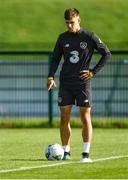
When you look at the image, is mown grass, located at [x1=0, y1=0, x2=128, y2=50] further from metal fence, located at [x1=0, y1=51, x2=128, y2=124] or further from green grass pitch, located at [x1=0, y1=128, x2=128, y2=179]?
green grass pitch, located at [x1=0, y1=128, x2=128, y2=179]

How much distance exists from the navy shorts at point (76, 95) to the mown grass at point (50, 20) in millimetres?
32481

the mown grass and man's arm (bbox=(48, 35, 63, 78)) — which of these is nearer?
man's arm (bbox=(48, 35, 63, 78))

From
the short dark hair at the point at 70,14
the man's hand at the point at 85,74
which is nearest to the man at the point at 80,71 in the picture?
the man's hand at the point at 85,74

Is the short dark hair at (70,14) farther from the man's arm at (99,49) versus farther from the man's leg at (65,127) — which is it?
the man's leg at (65,127)

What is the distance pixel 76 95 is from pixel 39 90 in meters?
10.4

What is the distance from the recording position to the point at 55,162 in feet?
47.7

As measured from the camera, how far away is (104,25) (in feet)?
170

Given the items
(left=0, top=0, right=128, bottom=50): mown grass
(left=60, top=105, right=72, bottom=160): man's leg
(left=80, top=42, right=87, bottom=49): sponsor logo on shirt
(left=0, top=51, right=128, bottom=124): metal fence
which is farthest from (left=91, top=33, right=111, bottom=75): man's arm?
(left=0, top=0, right=128, bottom=50): mown grass

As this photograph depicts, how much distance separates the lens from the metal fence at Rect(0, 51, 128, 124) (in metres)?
25.0

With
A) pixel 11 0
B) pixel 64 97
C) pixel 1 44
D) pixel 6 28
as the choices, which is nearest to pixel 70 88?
pixel 64 97

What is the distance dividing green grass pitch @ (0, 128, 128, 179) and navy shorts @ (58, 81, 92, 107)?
851 mm

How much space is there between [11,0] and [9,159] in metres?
41.3

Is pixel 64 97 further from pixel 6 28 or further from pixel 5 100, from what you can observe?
pixel 6 28

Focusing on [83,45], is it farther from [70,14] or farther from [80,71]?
[70,14]
